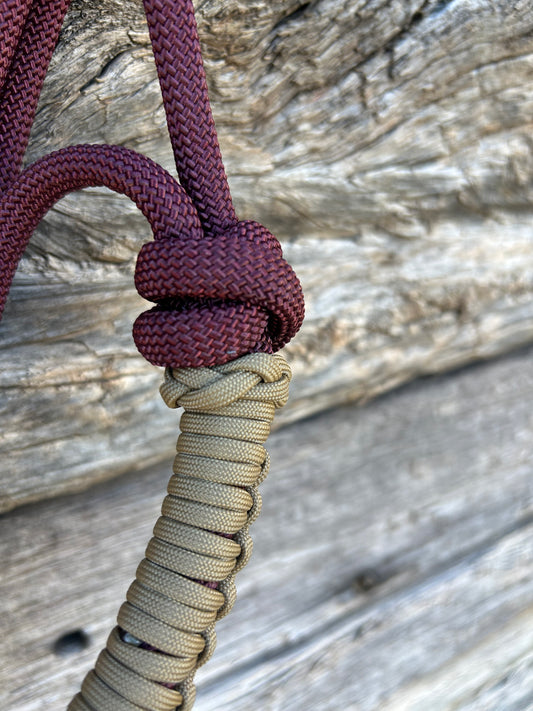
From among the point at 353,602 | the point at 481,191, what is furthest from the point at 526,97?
the point at 353,602

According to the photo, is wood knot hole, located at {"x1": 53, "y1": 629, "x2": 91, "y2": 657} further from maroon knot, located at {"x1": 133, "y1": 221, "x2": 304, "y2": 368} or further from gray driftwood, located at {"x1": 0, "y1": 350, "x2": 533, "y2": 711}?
maroon knot, located at {"x1": 133, "y1": 221, "x2": 304, "y2": 368}

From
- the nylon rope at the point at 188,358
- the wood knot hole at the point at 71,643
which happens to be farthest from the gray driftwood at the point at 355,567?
the nylon rope at the point at 188,358

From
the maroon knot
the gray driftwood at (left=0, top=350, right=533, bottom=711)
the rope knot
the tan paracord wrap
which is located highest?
the maroon knot

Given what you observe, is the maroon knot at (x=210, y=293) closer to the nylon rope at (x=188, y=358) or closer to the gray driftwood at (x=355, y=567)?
the nylon rope at (x=188, y=358)

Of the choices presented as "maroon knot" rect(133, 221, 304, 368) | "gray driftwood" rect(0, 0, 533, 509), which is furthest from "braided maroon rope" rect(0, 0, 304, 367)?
"gray driftwood" rect(0, 0, 533, 509)

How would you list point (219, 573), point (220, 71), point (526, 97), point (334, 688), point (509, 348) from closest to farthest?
point (219, 573)
point (220, 71)
point (526, 97)
point (334, 688)
point (509, 348)

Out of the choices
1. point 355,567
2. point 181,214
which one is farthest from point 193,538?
point 355,567

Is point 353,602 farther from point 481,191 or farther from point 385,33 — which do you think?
point 385,33
